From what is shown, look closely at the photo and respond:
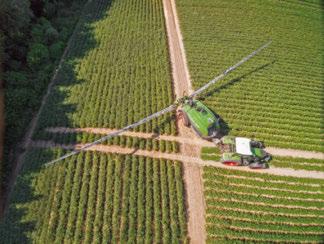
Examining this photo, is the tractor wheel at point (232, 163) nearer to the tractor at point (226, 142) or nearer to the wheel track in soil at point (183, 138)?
the tractor at point (226, 142)

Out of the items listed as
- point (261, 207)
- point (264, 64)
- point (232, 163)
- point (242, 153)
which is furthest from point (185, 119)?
point (264, 64)

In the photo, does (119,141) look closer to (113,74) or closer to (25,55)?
(113,74)

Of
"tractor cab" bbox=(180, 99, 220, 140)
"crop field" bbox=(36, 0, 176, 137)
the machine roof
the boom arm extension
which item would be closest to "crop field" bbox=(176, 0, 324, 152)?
the boom arm extension

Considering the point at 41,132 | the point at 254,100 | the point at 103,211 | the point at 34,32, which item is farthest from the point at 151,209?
the point at 34,32

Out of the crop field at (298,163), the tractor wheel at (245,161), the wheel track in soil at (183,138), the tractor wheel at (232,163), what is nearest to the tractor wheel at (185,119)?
the wheel track in soil at (183,138)

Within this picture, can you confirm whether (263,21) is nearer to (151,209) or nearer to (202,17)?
(202,17)

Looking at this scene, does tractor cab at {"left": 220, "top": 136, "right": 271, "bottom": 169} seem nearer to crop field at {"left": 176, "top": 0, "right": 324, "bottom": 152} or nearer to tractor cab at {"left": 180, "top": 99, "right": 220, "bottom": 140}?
tractor cab at {"left": 180, "top": 99, "right": 220, "bottom": 140}

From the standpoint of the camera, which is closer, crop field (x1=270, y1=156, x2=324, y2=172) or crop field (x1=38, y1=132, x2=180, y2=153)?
crop field (x1=38, y1=132, x2=180, y2=153)

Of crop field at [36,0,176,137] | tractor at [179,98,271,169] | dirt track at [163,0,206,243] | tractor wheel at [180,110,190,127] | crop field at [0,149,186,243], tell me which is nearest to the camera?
crop field at [0,149,186,243]
